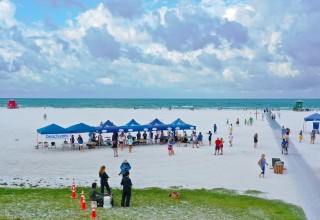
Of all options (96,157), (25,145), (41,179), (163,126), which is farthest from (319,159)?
(25,145)

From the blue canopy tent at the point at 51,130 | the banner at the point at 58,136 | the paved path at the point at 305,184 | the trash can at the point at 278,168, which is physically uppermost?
the blue canopy tent at the point at 51,130

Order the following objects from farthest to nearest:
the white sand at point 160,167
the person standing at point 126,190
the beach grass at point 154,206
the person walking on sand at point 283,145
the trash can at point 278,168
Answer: the person walking on sand at point 283,145 < the trash can at point 278,168 < the white sand at point 160,167 < the person standing at point 126,190 < the beach grass at point 154,206

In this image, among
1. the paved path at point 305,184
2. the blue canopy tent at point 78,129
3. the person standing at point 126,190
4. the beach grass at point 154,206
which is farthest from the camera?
the blue canopy tent at point 78,129

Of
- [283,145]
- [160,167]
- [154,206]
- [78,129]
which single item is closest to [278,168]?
[160,167]

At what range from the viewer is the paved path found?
44.7 feet

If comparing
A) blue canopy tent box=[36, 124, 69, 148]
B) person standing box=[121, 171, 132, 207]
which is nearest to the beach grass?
person standing box=[121, 171, 132, 207]

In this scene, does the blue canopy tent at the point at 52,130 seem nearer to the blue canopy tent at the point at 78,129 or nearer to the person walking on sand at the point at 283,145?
the blue canopy tent at the point at 78,129

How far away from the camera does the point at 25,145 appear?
30547 mm

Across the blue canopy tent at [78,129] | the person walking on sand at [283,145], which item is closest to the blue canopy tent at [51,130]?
the blue canopy tent at [78,129]

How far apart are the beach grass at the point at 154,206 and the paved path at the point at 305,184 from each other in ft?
1.61

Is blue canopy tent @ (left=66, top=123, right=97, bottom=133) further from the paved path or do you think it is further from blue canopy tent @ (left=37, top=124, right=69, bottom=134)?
the paved path

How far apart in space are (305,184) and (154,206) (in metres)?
8.11

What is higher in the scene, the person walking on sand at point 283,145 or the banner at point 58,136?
the banner at point 58,136

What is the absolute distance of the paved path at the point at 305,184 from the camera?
13633mm
